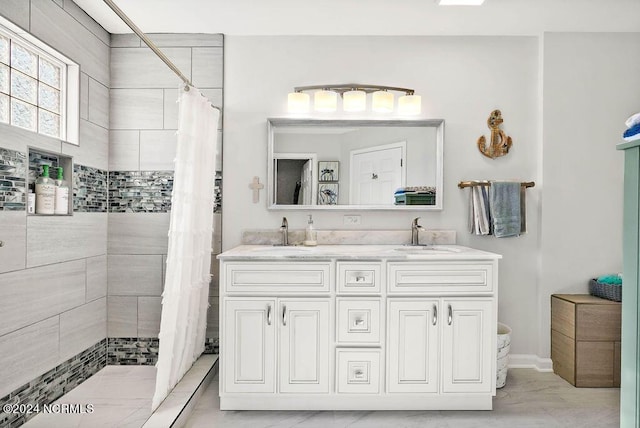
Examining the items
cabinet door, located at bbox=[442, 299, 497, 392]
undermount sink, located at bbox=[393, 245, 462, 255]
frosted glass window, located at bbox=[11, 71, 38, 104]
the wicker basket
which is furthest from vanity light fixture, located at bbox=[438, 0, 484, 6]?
frosted glass window, located at bbox=[11, 71, 38, 104]

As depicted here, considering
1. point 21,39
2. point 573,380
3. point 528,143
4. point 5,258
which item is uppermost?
point 21,39

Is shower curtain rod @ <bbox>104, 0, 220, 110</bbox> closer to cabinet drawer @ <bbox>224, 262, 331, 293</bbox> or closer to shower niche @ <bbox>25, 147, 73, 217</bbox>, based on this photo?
shower niche @ <bbox>25, 147, 73, 217</bbox>

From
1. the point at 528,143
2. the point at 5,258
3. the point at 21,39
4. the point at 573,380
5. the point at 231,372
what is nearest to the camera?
the point at 5,258

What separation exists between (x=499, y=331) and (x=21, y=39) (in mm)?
3197

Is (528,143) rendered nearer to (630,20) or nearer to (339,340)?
(630,20)

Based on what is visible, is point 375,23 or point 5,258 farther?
point 375,23

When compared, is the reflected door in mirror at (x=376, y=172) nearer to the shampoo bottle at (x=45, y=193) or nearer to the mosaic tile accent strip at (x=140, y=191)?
the mosaic tile accent strip at (x=140, y=191)

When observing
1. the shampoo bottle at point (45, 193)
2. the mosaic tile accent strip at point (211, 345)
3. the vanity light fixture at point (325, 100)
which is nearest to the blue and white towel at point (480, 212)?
the vanity light fixture at point (325, 100)

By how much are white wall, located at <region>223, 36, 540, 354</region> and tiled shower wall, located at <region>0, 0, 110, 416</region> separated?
844 millimetres

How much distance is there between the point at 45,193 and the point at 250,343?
1.28 meters

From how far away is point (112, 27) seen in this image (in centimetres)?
305

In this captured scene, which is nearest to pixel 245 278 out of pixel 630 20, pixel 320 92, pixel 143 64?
pixel 320 92

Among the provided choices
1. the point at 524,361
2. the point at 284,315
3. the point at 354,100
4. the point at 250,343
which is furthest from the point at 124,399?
the point at 524,361

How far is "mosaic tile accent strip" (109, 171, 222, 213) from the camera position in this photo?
119 inches
